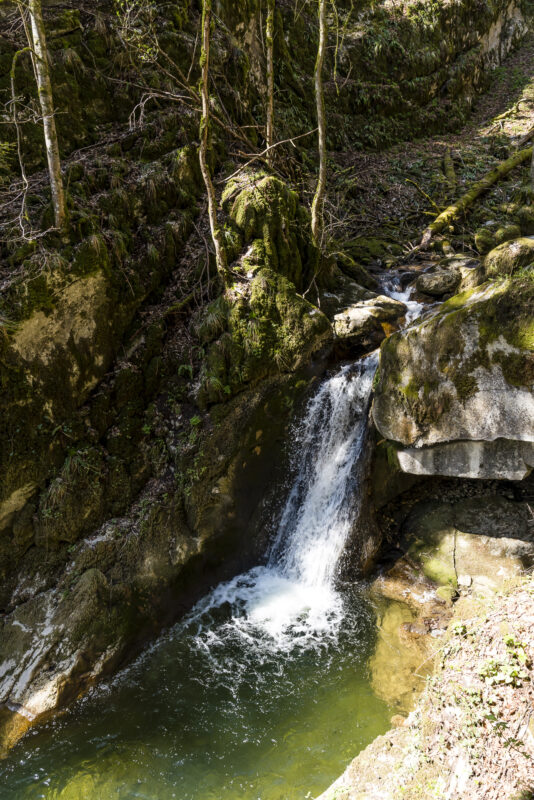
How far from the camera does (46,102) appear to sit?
21.6 ft

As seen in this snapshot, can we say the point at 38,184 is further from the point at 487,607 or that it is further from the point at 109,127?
the point at 487,607

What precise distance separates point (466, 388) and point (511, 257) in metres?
2.00

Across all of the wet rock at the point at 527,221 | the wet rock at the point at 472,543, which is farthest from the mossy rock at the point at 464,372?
the wet rock at the point at 527,221

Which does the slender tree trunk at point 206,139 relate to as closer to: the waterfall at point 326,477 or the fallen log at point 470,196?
the waterfall at point 326,477

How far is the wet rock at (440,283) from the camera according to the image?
30.2 ft

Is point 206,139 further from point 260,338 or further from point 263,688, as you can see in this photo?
point 263,688

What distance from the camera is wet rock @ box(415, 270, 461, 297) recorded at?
30.2ft

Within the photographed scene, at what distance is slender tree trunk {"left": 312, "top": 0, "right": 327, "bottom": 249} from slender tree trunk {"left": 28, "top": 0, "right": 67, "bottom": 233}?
4462mm

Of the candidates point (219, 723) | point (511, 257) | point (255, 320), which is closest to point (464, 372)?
point (511, 257)

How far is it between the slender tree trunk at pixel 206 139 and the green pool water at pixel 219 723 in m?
6.03

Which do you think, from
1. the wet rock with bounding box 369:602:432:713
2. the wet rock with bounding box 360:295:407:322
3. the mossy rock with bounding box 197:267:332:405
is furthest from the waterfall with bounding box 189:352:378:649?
the wet rock with bounding box 360:295:407:322

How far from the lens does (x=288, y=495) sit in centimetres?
808

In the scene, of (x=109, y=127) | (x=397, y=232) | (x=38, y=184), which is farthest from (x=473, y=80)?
(x=38, y=184)

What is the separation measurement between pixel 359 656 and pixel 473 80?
21.3 m
